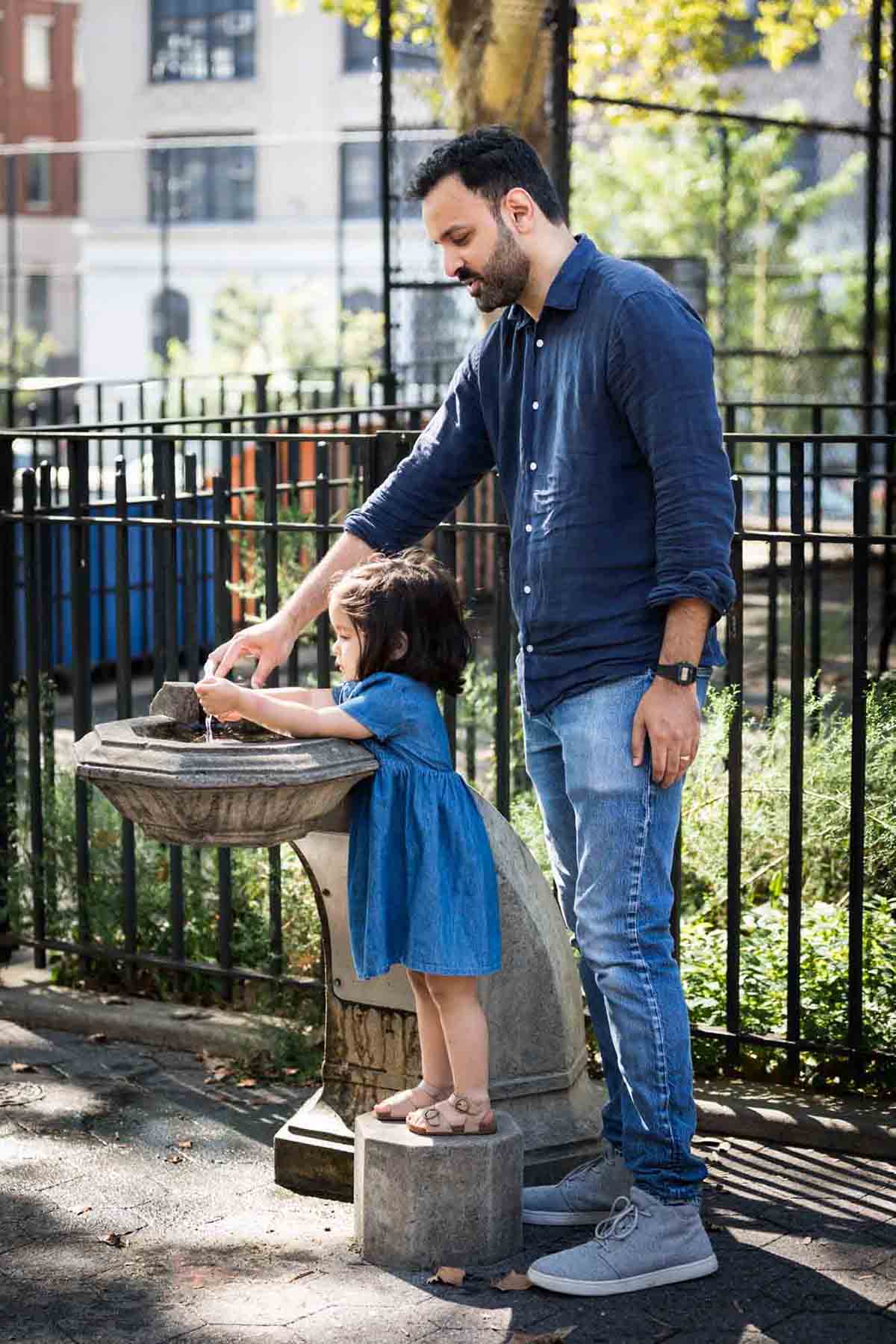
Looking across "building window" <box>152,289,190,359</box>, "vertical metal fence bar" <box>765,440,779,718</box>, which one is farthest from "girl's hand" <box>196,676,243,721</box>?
"building window" <box>152,289,190,359</box>

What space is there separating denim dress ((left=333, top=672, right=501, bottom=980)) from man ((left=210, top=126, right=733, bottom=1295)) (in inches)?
8.2

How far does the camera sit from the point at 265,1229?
159 inches

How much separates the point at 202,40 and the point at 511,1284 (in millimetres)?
49193

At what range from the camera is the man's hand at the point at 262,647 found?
3.96m

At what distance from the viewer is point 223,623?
5453mm

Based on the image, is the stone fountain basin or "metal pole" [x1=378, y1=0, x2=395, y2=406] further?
"metal pole" [x1=378, y1=0, x2=395, y2=406]

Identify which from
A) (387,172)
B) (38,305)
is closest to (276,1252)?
(387,172)

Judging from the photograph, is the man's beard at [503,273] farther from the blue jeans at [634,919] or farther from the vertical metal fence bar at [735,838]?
the vertical metal fence bar at [735,838]

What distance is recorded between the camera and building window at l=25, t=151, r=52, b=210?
1984 inches

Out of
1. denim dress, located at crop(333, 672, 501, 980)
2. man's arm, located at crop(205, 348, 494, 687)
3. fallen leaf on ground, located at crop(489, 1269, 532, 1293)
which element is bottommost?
fallen leaf on ground, located at crop(489, 1269, 532, 1293)

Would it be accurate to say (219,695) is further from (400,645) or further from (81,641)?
(81,641)

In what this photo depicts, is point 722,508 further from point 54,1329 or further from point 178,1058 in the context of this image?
point 178,1058

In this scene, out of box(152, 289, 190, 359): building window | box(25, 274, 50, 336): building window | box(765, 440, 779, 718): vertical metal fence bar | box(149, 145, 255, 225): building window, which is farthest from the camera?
box(149, 145, 255, 225): building window

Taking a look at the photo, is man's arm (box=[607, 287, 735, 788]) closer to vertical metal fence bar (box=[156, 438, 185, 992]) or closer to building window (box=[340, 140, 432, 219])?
vertical metal fence bar (box=[156, 438, 185, 992])
